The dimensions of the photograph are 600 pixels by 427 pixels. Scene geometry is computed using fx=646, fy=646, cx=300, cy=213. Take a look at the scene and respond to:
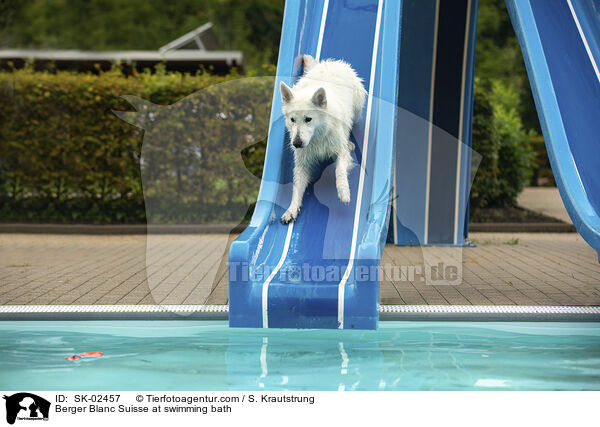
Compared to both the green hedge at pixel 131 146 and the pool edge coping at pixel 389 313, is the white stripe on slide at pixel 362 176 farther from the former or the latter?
the green hedge at pixel 131 146

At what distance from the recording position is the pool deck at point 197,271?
595 cm

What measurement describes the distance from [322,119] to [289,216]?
2.86ft

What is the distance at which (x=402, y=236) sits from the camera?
9.02 m

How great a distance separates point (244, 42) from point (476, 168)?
25.4m

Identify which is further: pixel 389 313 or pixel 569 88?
pixel 569 88

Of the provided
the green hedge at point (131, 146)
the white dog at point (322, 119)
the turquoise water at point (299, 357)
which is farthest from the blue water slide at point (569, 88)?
the green hedge at point (131, 146)

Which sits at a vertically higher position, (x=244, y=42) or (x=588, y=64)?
(x=244, y=42)

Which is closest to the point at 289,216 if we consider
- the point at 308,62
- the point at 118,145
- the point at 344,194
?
the point at 344,194

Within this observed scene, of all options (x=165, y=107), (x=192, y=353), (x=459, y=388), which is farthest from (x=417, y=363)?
(x=165, y=107)

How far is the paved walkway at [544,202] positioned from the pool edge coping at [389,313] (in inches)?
256

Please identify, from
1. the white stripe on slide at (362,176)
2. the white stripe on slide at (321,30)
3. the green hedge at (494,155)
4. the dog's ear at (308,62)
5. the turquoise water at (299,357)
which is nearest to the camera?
the turquoise water at (299,357)

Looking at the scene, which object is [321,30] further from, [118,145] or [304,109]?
[118,145]

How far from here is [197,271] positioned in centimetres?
738

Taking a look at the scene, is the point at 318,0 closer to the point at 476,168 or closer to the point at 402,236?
the point at 402,236
